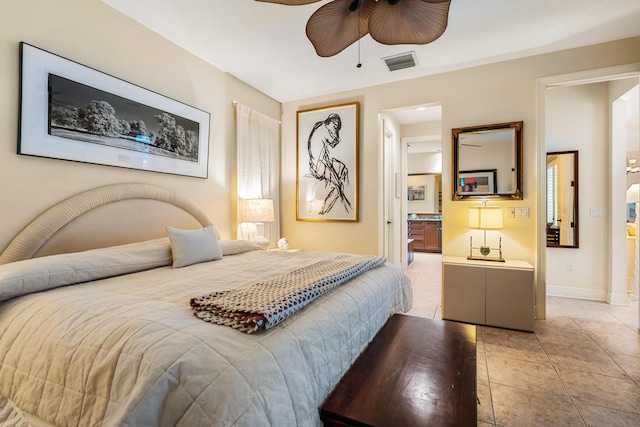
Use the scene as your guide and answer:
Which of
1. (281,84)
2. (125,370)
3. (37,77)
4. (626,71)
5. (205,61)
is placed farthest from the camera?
(281,84)

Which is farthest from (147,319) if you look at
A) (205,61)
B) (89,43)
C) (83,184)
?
(205,61)

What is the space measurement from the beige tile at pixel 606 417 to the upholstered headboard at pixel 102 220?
10.5 ft

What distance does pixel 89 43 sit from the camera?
2.28 m

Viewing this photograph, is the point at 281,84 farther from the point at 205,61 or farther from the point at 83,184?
the point at 83,184

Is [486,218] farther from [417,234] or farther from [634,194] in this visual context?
[417,234]

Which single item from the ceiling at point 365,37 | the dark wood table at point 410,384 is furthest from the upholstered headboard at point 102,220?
the dark wood table at point 410,384

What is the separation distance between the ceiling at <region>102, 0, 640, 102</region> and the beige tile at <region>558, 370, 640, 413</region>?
274 cm

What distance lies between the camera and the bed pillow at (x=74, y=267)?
1.38 m

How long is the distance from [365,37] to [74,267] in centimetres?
279

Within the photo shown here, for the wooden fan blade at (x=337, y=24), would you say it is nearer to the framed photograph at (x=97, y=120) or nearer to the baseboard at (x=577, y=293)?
the framed photograph at (x=97, y=120)

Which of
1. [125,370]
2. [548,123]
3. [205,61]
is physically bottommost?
[125,370]

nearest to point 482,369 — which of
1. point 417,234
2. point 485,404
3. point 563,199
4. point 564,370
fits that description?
point 485,404

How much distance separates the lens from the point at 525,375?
2.13 metres

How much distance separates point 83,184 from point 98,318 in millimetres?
1593
